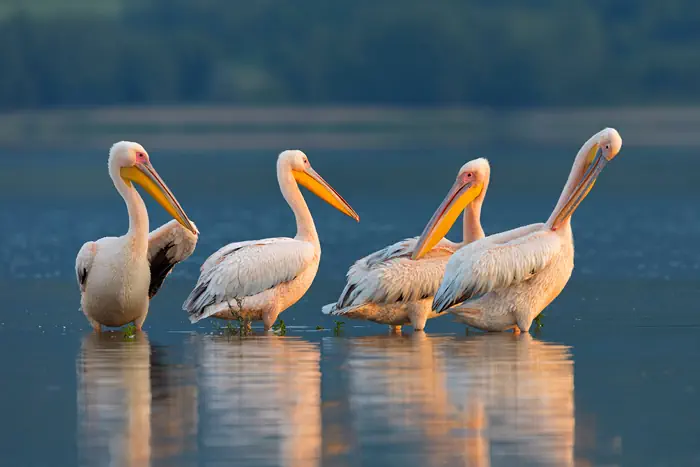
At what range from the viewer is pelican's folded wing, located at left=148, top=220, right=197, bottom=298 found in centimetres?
1140

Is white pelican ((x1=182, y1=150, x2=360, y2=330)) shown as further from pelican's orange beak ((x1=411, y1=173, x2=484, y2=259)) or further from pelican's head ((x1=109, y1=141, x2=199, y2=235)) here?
pelican's orange beak ((x1=411, y1=173, x2=484, y2=259))

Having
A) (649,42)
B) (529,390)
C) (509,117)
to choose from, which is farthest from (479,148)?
(529,390)

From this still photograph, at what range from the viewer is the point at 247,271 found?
1085 centimetres

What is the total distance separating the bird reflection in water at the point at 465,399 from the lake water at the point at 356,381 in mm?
14

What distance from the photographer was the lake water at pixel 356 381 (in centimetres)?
707

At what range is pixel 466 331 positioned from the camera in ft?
36.3

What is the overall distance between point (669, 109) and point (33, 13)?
1415 inches

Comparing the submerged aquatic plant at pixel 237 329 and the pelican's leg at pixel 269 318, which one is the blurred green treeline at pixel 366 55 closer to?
the submerged aquatic plant at pixel 237 329

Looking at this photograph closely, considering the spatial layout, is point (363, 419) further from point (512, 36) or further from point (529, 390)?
point (512, 36)

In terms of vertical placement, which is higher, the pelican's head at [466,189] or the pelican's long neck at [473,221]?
the pelican's head at [466,189]

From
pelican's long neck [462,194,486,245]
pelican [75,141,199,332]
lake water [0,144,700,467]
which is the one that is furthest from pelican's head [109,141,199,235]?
pelican's long neck [462,194,486,245]

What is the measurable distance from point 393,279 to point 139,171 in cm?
178

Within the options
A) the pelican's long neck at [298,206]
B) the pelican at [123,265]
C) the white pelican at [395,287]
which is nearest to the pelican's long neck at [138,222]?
the pelican at [123,265]

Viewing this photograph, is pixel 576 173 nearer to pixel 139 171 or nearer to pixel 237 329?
pixel 237 329
